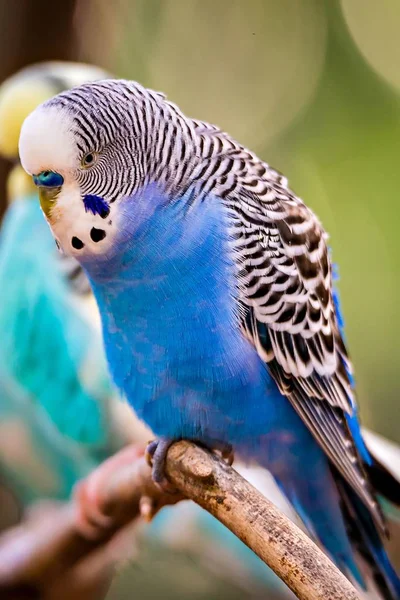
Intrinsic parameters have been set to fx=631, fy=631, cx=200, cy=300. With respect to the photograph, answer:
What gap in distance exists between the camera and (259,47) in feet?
5.06

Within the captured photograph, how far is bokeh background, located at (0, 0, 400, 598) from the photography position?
149 cm

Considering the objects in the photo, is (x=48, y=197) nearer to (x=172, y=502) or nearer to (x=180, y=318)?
(x=180, y=318)

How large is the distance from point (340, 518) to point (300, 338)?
0.42 m

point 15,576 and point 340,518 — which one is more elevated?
point 340,518

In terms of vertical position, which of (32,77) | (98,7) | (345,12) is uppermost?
(345,12)

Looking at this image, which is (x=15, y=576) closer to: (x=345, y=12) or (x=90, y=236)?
(x=90, y=236)

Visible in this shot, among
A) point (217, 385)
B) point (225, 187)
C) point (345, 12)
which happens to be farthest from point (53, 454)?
point (345, 12)

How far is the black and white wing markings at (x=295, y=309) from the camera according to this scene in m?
1.14

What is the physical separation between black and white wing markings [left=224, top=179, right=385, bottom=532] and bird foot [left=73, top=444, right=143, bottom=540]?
19.4 inches

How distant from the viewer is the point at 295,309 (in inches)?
46.7

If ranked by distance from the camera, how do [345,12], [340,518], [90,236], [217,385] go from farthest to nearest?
[345,12]
[340,518]
[217,385]
[90,236]

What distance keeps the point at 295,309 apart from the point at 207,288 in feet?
0.60

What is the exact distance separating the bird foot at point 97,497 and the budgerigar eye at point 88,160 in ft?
2.46

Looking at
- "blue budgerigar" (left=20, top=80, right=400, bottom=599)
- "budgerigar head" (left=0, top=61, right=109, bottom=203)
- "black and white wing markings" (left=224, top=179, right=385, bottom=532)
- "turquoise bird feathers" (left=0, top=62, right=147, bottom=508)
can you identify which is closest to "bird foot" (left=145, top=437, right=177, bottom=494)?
"blue budgerigar" (left=20, top=80, right=400, bottom=599)
